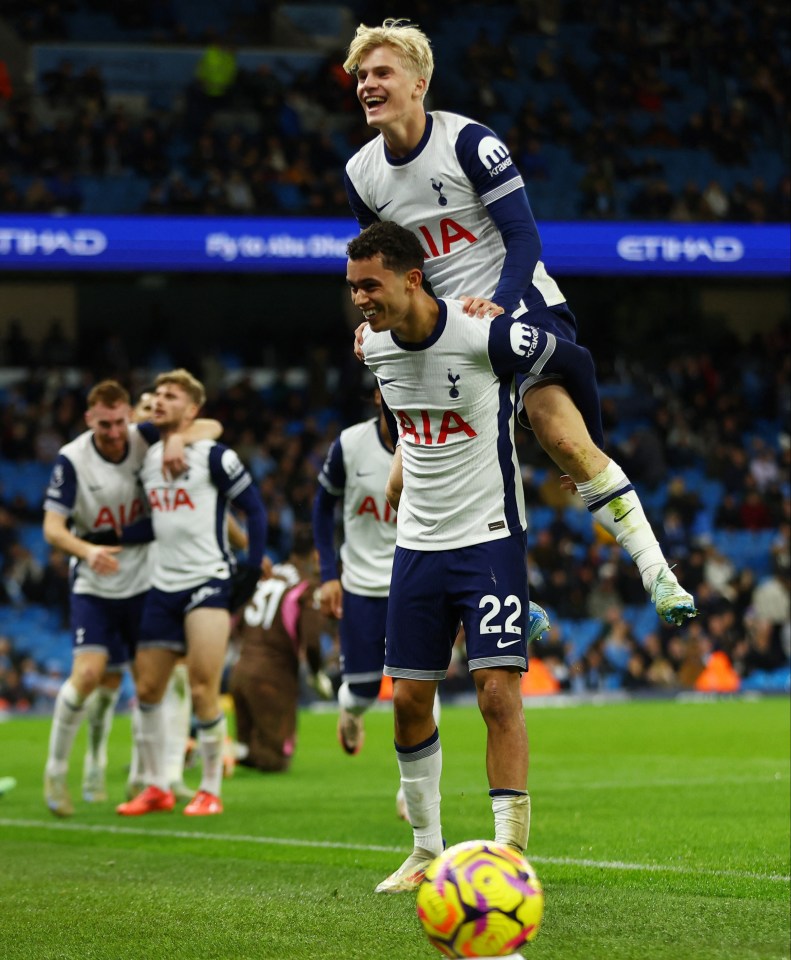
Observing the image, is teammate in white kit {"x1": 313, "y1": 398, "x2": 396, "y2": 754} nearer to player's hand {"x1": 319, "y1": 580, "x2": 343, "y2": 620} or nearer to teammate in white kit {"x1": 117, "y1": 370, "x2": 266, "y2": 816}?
player's hand {"x1": 319, "y1": 580, "x2": 343, "y2": 620}

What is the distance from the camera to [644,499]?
28203mm

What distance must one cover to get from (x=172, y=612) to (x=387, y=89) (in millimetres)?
4701

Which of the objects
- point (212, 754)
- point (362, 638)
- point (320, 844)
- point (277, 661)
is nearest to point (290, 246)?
point (277, 661)

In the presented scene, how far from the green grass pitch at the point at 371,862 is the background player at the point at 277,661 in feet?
1.07

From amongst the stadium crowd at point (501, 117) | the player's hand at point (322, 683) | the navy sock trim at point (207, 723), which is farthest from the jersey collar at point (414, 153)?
the stadium crowd at point (501, 117)

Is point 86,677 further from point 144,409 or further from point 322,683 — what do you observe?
point 322,683

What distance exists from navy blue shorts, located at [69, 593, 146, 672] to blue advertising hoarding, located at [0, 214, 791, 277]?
15.4m

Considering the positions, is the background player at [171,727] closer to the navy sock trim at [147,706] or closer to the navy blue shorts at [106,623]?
the navy sock trim at [147,706]

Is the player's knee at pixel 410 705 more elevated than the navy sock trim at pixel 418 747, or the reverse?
the player's knee at pixel 410 705

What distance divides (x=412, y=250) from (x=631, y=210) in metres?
23.8

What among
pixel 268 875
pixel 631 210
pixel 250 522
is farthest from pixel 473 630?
pixel 631 210

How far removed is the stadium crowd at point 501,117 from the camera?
2684cm

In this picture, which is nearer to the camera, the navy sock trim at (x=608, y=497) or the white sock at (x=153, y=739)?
the navy sock trim at (x=608, y=497)

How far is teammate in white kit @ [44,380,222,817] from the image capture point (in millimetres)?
10250
